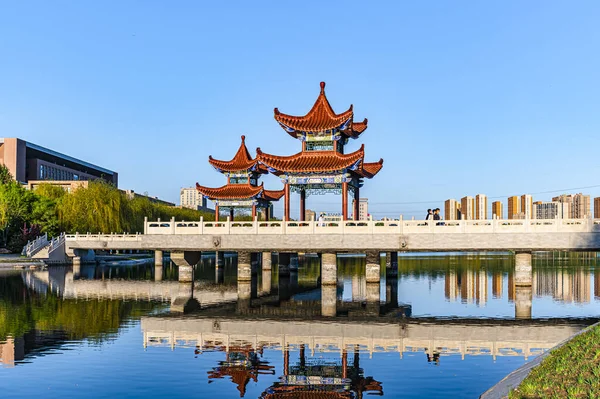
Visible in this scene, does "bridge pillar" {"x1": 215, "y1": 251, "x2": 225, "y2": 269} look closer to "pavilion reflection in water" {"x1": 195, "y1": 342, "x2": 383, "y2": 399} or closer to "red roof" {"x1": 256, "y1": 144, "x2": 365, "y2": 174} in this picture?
"red roof" {"x1": 256, "y1": 144, "x2": 365, "y2": 174}

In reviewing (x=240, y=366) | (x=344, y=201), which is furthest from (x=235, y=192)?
(x=240, y=366)

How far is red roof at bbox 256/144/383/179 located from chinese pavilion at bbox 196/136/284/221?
34.2 feet

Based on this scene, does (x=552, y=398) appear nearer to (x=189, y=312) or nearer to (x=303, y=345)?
(x=303, y=345)

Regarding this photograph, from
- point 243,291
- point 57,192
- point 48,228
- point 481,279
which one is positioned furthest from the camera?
point 57,192

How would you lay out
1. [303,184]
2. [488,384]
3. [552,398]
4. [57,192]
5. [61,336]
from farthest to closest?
[57,192]
[303,184]
[61,336]
[488,384]
[552,398]

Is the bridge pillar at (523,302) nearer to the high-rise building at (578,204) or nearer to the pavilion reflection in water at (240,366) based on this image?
the pavilion reflection in water at (240,366)

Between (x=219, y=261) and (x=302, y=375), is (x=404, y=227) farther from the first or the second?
(x=219, y=261)

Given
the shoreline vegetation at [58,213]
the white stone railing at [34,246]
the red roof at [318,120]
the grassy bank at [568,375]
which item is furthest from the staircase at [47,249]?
the grassy bank at [568,375]

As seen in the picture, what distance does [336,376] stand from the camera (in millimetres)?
13047

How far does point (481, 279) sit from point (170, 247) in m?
20.4

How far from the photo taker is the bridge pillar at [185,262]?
3262 centimetres

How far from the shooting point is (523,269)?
29625mm

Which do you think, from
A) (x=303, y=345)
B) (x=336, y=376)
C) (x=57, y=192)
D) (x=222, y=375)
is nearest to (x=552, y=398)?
(x=336, y=376)

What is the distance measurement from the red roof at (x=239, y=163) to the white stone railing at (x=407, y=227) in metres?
13.5
